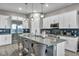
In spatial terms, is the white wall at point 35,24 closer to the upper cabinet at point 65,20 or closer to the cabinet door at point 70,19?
the upper cabinet at point 65,20

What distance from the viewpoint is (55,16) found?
3.27 metres

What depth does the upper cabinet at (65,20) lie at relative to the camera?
2990 mm

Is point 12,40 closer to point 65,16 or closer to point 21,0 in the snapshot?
point 21,0

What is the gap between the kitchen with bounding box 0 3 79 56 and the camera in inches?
78.2

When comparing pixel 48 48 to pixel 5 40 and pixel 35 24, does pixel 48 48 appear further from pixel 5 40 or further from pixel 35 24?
pixel 5 40

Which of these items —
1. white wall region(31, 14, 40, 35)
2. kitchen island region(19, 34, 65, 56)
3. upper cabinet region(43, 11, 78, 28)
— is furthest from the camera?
upper cabinet region(43, 11, 78, 28)

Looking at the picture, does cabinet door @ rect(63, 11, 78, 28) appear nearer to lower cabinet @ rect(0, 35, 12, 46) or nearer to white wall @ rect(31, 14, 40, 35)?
white wall @ rect(31, 14, 40, 35)

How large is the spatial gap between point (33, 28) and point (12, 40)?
2.78ft

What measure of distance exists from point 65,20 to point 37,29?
1.55m

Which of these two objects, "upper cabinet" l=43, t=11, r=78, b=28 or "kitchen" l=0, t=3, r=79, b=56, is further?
"upper cabinet" l=43, t=11, r=78, b=28

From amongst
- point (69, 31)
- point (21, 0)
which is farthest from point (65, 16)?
point (21, 0)

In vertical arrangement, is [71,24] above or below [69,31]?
above

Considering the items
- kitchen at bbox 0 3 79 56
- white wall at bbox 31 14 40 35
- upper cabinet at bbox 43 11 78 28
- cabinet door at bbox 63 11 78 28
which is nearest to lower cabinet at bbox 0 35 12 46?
kitchen at bbox 0 3 79 56

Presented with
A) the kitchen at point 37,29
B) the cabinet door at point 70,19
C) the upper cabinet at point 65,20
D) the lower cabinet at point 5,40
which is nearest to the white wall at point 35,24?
the kitchen at point 37,29
